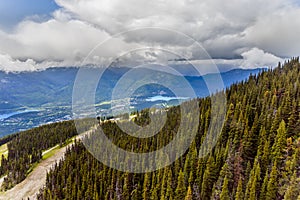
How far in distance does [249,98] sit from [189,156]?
52165 millimetres

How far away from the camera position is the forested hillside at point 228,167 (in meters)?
70.4

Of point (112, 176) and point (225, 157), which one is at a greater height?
point (225, 157)

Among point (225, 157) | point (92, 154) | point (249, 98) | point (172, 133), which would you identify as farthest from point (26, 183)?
point (249, 98)

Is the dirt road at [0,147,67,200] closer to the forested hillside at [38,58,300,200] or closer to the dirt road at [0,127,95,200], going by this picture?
the dirt road at [0,127,95,200]

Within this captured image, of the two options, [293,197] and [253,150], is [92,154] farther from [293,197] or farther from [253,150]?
[293,197]

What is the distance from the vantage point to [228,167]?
83.3 meters

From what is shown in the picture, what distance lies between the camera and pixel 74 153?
523 feet

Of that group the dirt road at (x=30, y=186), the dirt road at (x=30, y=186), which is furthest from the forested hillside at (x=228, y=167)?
the dirt road at (x=30, y=186)

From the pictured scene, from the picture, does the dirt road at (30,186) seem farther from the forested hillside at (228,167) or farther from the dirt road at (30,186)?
the forested hillside at (228,167)

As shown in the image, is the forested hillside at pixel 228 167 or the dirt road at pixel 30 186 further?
the dirt road at pixel 30 186

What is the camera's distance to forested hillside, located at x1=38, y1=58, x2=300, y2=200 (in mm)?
70431

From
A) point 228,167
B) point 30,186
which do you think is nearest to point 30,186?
point 30,186

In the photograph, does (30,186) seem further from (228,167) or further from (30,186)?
(228,167)

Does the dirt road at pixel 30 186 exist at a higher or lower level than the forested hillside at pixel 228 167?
lower
